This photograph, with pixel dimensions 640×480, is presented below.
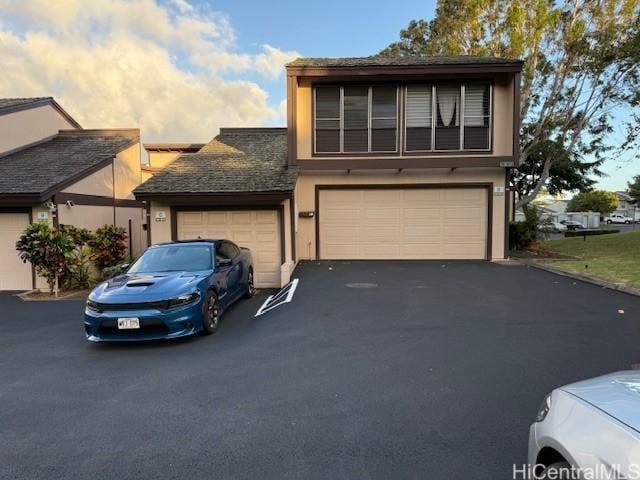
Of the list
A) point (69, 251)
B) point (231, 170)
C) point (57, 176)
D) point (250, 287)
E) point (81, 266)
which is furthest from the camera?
point (231, 170)

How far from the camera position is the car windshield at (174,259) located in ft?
24.2

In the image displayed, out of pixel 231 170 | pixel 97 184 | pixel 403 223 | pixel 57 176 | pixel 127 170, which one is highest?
pixel 127 170

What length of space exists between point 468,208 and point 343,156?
4526 millimetres

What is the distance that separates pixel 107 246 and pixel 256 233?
5080 mm

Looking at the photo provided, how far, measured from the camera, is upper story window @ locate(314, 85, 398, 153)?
13688 millimetres

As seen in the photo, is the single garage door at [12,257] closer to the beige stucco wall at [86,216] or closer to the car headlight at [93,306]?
the beige stucco wall at [86,216]

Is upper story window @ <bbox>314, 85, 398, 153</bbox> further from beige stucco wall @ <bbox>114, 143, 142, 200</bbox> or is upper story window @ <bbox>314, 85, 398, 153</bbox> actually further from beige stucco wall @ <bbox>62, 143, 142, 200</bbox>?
beige stucco wall @ <bbox>114, 143, 142, 200</bbox>

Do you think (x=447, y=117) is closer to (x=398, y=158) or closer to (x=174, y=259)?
(x=398, y=158)

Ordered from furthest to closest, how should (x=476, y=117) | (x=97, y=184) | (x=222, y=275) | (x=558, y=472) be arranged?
1. (x=97, y=184)
2. (x=476, y=117)
3. (x=222, y=275)
4. (x=558, y=472)

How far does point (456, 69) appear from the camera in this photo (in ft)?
42.5

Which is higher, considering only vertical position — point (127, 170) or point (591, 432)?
point (127, 170)

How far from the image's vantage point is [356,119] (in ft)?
45.2

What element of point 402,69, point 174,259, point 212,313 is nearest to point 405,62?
point 402,69

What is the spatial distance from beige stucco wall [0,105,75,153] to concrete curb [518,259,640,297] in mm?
18304
